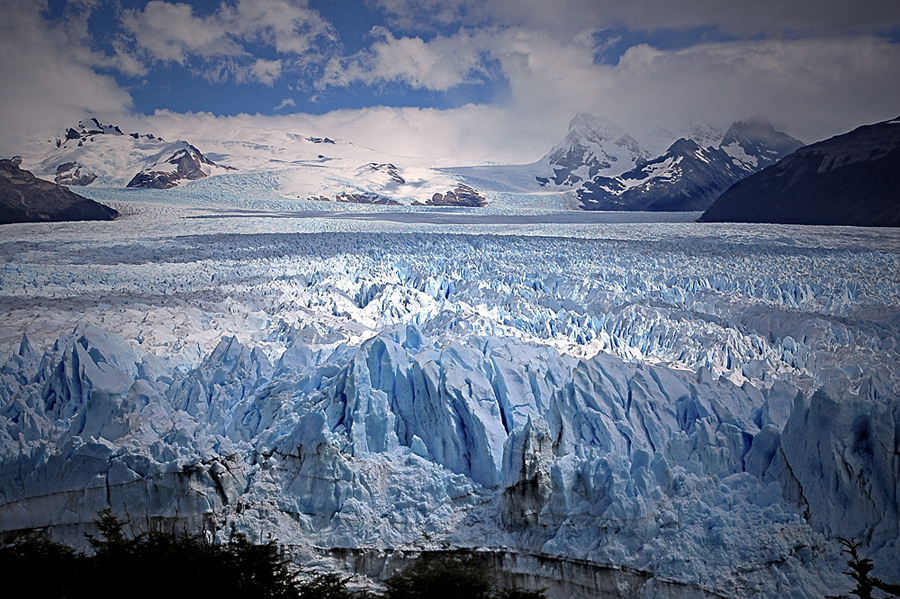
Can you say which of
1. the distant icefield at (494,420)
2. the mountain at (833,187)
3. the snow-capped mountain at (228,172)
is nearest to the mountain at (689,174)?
the snow-capped mountain at (228,172)

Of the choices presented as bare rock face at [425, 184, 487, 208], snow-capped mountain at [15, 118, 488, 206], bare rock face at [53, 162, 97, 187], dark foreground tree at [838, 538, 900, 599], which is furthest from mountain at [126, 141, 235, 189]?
dark foreground tree at [838, 538, 900, 599]

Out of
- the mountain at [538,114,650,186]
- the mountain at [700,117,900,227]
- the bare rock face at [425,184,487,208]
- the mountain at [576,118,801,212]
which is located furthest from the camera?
the mountain at [538,114,650,186]

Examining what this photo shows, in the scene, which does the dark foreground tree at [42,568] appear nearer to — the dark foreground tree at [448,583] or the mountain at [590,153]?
the dark foreground tree at [448,583]

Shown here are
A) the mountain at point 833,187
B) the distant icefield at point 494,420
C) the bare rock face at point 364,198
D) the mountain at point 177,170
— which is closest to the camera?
the distant icefield at point 494,420

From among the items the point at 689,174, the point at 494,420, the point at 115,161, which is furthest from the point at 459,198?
the point at 494,420

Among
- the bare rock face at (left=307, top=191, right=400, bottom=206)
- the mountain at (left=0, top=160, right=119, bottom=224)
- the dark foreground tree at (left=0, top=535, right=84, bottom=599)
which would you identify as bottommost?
the dark foreground tree at (left=0, top=535, right=84, bottom=599)

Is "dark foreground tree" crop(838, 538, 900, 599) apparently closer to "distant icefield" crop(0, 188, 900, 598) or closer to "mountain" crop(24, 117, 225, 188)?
"distant icefield" crop(0, 188, 900, 598)
